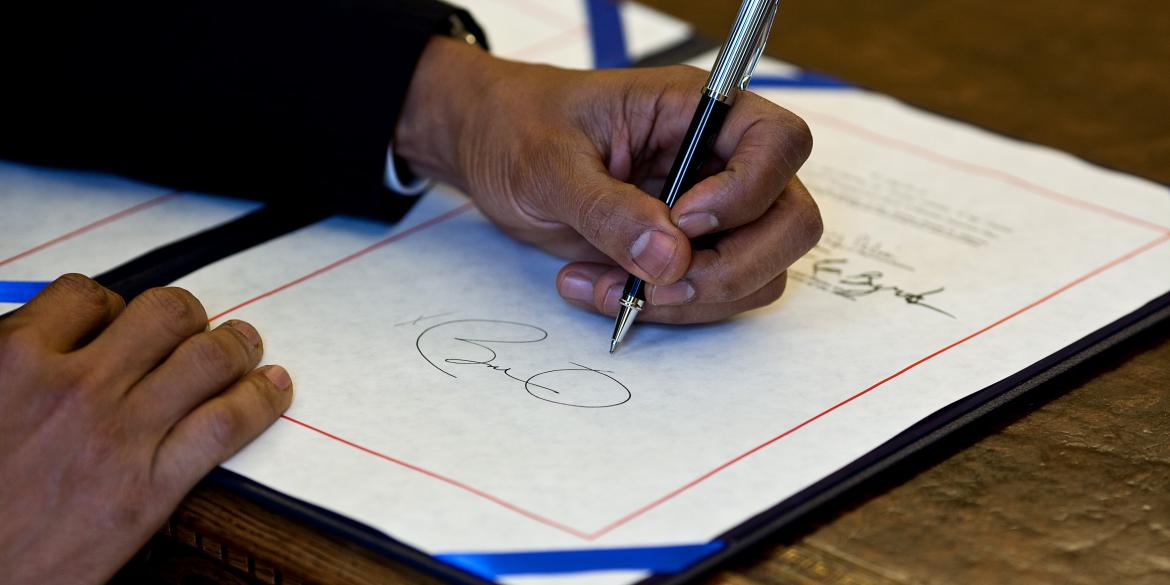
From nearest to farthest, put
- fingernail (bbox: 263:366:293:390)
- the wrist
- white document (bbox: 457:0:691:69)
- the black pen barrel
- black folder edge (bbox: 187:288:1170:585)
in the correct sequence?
black folder edge (bbox: 187:288:1170:585), fingernail (bbox: 263:366:293:390), the black pen barrel, the wrist, white document (bbox: 457:0:691:69)

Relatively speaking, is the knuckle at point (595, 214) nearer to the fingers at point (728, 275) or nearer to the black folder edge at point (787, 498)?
the fingers at point (728, 275)

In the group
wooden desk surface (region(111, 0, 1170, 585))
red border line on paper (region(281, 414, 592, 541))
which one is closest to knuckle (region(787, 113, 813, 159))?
wooden desk surface (region(111, 0, 1170, 585))

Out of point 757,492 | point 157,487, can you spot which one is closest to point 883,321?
point 757,492

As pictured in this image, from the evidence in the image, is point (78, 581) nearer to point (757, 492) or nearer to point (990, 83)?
point (757, 492)

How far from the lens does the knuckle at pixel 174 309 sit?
671 millimetres

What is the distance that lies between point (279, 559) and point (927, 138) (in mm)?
704

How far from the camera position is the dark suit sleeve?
2.97 feet

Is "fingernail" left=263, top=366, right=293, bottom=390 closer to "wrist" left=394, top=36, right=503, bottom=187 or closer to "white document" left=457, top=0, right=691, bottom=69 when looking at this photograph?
"wrist" left=394, top=36, right=503, bottom=187

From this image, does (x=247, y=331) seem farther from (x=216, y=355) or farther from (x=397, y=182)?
(x=397, y=182)

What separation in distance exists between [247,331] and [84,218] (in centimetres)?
26

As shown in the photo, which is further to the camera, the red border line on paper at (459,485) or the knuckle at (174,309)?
the knuckle at (174,309)

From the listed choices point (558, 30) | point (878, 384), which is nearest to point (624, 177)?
point (878, 384)

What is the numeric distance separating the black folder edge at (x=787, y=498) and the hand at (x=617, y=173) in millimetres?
101
